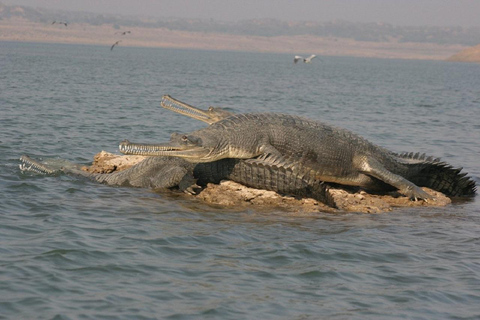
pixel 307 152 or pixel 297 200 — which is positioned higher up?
pixel 307 152

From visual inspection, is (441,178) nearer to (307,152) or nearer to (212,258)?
(307,152)

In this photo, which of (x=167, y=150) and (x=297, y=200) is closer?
(x=167, y=150)

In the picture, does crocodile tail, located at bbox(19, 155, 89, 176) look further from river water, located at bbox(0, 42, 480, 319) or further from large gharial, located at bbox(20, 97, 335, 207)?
river water, located at bbox(0, 42, 480, 319)

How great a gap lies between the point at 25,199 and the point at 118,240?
2586 mm

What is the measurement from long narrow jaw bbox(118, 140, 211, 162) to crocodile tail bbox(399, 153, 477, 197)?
12.5ft

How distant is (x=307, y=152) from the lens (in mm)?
11477

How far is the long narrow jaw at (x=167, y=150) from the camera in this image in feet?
33.0

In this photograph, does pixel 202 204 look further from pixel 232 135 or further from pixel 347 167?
pixel 347 167

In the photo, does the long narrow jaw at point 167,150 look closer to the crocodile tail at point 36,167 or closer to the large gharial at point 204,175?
the large gharial at point 204,175

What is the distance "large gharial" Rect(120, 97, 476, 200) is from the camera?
35.4 feet

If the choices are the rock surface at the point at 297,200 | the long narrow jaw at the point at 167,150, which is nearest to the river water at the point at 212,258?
the rock surface at the point at 297,200

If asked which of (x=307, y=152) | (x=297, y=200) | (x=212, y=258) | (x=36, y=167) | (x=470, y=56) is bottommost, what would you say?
(x=470, y=56)

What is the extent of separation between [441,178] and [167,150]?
5023 millimetres

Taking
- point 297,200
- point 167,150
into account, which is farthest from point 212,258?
point 297,200
